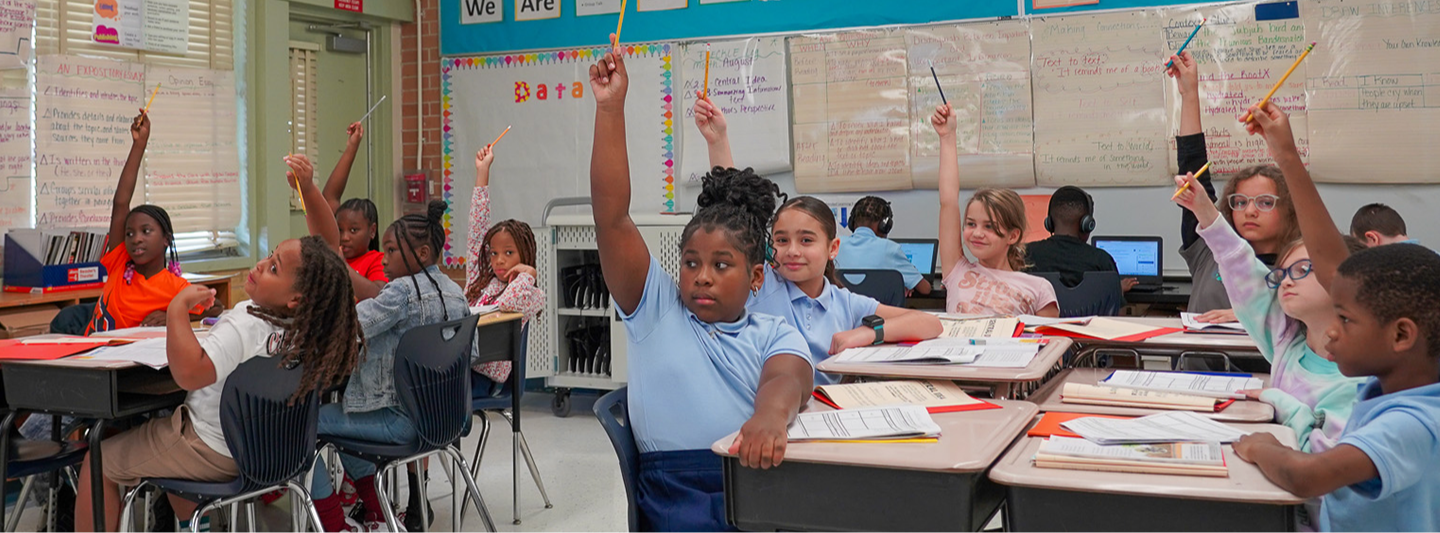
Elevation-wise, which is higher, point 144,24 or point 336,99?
point 144,24

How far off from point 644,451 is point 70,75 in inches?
157

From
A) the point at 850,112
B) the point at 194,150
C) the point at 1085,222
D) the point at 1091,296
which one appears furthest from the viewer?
the point at 850,112

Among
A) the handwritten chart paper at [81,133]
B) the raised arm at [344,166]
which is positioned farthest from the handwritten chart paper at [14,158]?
the raised arm at [344,166]

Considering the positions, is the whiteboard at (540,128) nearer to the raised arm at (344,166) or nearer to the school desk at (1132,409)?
the raised arm at (344,166)

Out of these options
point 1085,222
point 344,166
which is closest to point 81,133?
point 344,166

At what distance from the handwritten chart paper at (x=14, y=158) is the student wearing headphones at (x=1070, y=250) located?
406 centimetres

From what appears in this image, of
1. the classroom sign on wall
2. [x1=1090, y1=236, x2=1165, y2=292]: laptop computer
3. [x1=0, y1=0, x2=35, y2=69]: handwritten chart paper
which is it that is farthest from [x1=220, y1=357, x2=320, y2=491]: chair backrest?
[x1=1090, y1=236, x2=1165, y2=292]: laptop computer

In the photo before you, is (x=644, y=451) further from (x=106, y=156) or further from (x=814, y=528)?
(x=106, y=156)

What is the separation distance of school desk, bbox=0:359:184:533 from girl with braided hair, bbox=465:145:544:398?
3.32ft

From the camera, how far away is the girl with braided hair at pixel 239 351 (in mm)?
2375

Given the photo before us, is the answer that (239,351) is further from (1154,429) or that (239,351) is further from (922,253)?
(922,253)

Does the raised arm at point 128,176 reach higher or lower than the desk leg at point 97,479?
higher

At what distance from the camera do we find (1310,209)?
1901mm

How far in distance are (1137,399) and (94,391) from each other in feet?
7.25
